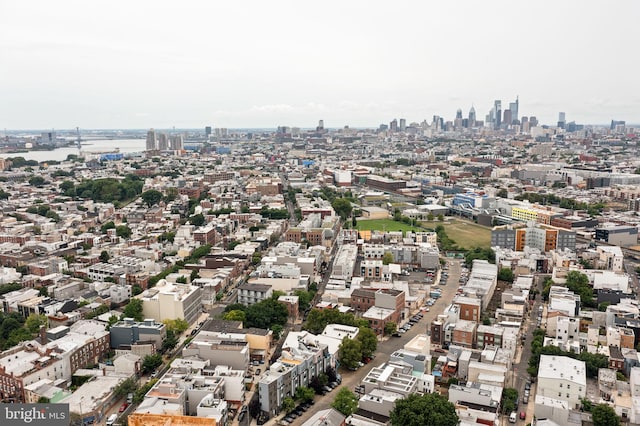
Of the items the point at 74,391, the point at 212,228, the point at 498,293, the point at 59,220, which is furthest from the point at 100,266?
the point at 498,293

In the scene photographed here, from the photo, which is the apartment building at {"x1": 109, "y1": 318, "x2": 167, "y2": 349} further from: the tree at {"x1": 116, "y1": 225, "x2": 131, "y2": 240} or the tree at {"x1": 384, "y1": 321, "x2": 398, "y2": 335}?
the tree at {"x1": 116, "y1": 225, "x2": 131, "y2": 240}

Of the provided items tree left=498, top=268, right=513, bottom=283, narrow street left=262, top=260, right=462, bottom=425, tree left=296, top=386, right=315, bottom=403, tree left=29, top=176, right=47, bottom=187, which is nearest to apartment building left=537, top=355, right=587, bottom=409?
narrow street left=262, top=260, right=462, bottom=425

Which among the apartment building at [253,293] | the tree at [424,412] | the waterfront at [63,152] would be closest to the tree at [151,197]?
the apartment building at [253,293]

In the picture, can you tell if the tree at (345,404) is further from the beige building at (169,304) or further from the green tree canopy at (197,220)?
the green tree canopy at (197,220)

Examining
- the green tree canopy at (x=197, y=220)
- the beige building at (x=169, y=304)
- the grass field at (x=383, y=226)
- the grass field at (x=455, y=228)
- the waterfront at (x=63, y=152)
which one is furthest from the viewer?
the waterfront at (x=63, y=152)

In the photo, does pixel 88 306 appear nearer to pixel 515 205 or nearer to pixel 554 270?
pixel 554 270

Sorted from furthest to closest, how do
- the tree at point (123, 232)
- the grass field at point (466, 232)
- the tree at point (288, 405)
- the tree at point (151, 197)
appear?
1. the tree at point (151, 197)
2. the tree at point (123, 232)
3. the grass field at point (466, 232)
4. the tree at point (288, 405)
